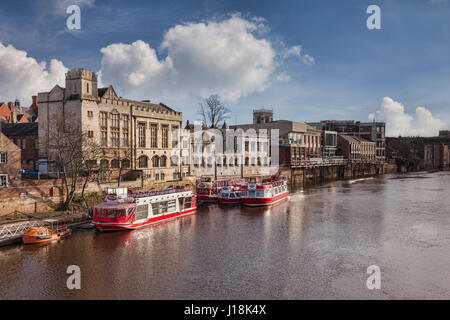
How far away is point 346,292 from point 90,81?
44.9 m

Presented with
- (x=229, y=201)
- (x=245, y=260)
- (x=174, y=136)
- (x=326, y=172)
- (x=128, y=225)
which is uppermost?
(x=174, y=136)

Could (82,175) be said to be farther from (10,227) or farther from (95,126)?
(10,227)

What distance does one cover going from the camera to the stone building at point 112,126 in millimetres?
52594

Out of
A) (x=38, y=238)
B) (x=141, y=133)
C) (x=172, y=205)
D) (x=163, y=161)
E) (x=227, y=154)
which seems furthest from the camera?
(x=227, y=154)

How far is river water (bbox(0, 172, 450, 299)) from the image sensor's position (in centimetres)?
2388

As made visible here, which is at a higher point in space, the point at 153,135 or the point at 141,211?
the point at 153,135

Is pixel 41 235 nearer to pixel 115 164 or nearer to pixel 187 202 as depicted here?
pixel 187 202

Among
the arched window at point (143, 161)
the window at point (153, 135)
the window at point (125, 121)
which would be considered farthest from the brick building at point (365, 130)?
the window at point (125, 121)

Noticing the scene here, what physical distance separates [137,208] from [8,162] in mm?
18372

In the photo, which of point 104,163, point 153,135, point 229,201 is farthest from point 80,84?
point 229,201

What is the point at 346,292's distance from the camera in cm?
2378

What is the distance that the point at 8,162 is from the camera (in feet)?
148

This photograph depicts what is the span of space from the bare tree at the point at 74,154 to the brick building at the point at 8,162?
4578mm
